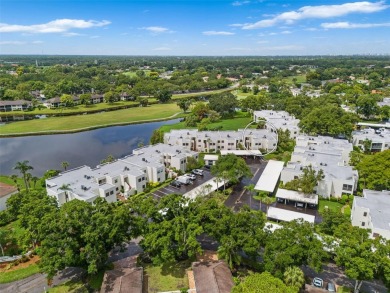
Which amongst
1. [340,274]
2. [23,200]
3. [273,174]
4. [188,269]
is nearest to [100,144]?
[23,200]

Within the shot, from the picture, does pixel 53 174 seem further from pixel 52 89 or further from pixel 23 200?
pixel 52 89

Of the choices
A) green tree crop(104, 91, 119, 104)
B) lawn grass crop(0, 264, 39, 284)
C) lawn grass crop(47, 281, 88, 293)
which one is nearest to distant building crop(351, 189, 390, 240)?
lawn grass crop(47, 281, 88, 293)

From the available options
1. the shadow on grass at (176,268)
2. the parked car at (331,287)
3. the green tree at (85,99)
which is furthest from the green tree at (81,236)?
the green tree at (85,99)

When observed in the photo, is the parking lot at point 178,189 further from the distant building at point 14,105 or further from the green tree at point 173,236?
the distant building at point 14,105

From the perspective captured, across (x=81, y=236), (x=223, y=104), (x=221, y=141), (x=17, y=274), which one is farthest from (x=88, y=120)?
(x=81, y=236)

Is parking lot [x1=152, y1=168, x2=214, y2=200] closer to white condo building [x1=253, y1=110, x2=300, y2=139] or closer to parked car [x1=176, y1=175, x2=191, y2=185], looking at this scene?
parked car [x1=176, y1=175, x2=191, y2=185]

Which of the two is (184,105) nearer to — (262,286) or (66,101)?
(66,101)
